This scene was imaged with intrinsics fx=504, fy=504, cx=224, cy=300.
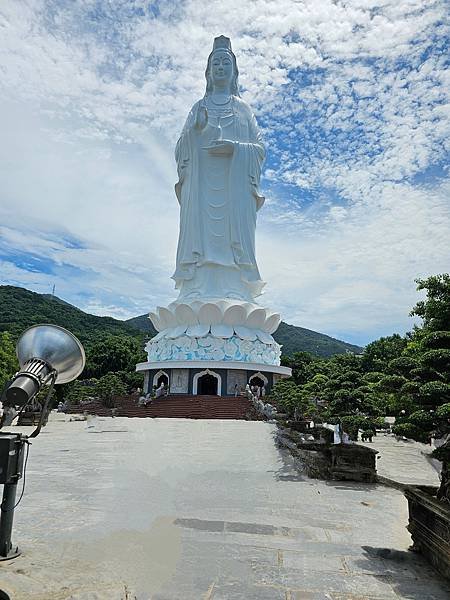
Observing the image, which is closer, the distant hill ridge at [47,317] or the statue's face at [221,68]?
the statue's face at [221,68]

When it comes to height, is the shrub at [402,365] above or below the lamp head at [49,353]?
above

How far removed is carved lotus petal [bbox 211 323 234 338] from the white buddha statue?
1.80 metres

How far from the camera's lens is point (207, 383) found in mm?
29781

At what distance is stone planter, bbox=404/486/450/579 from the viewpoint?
3.43m

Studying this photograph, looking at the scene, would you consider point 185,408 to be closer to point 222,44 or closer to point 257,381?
point 257,381

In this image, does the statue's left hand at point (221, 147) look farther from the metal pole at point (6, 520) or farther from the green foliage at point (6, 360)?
the metal pole at point (6, 520)

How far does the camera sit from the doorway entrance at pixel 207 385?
29191mm

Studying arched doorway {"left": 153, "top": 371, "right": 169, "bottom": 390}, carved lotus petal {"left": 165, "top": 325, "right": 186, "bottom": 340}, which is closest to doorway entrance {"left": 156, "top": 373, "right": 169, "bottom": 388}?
arched doorway {"left": 153, "top": 371, "right": 169, "bottom": 390}

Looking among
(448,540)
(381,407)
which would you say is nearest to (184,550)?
(448,540)

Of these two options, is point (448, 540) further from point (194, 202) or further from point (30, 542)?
point (194, 202)

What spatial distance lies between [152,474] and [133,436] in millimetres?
6731

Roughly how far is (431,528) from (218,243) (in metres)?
27.2

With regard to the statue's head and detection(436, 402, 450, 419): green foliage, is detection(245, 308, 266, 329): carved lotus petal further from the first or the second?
detection(436, 402, 450, 419): green foliage

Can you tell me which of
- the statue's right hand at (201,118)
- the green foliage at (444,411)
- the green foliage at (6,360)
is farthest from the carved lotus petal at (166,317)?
the green foliage at (444,411)
